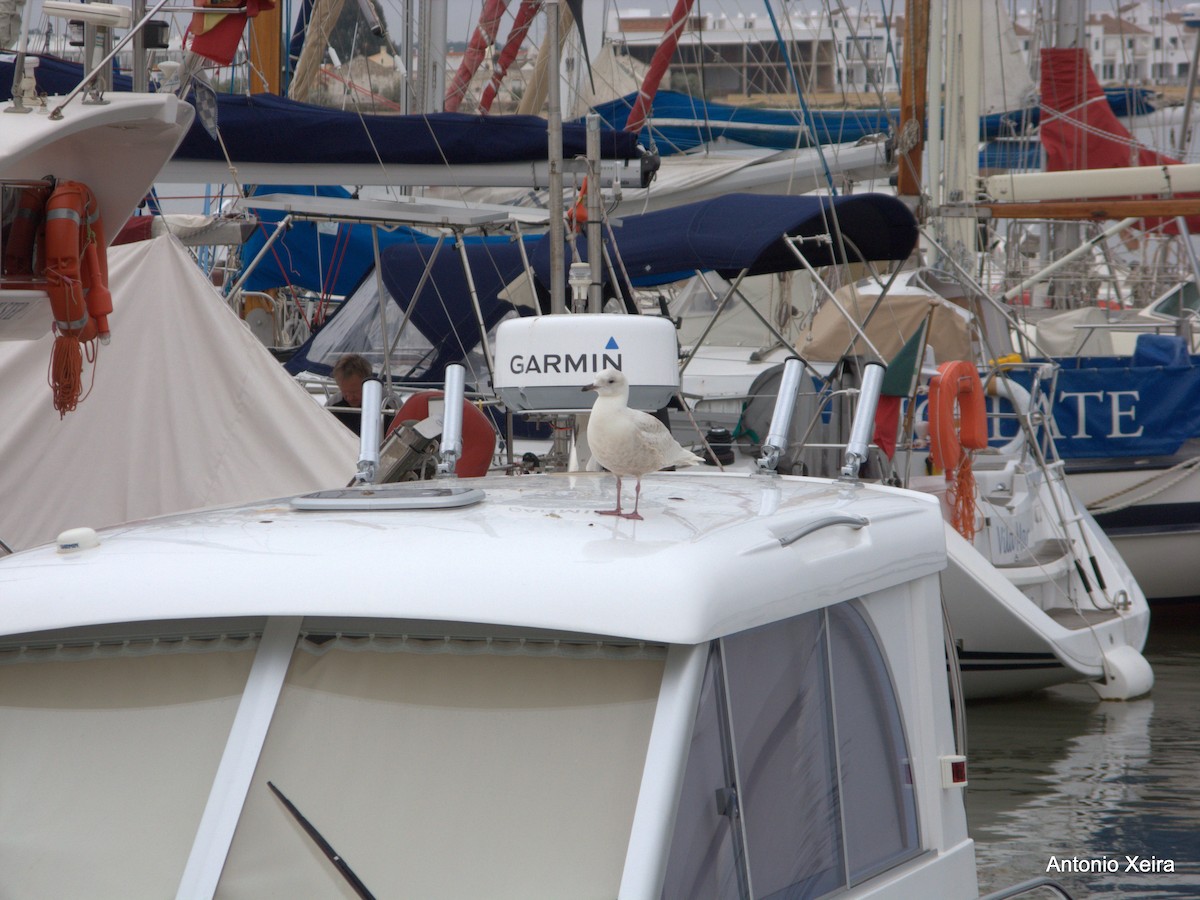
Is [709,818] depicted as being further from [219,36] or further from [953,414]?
[953,414]

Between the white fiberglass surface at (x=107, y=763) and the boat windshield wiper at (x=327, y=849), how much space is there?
0.17 meters

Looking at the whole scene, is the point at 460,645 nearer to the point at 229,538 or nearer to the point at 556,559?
the point at 556,559

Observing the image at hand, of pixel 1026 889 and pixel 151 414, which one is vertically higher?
pixel 151 414

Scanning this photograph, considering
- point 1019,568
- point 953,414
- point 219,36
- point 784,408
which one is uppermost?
point 219,36

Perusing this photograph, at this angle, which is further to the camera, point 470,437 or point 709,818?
point 470,437

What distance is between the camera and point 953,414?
9.03 m

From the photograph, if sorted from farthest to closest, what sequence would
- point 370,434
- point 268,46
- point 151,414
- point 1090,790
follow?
point 268,46 → point 1090,790 → point 151,414 → point 370,434

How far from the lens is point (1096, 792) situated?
26.3 ft

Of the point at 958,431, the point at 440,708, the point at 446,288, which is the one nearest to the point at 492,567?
the point at 440,708

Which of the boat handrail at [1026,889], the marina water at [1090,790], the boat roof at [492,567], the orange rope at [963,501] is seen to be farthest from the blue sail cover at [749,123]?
the boat roof at [492,567]

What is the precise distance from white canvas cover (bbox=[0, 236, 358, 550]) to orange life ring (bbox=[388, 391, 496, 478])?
1128 millimetres

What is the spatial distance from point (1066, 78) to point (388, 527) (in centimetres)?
1800

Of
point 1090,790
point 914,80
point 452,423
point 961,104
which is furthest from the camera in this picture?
point 961,104

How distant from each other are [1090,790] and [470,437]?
467 centimetres
